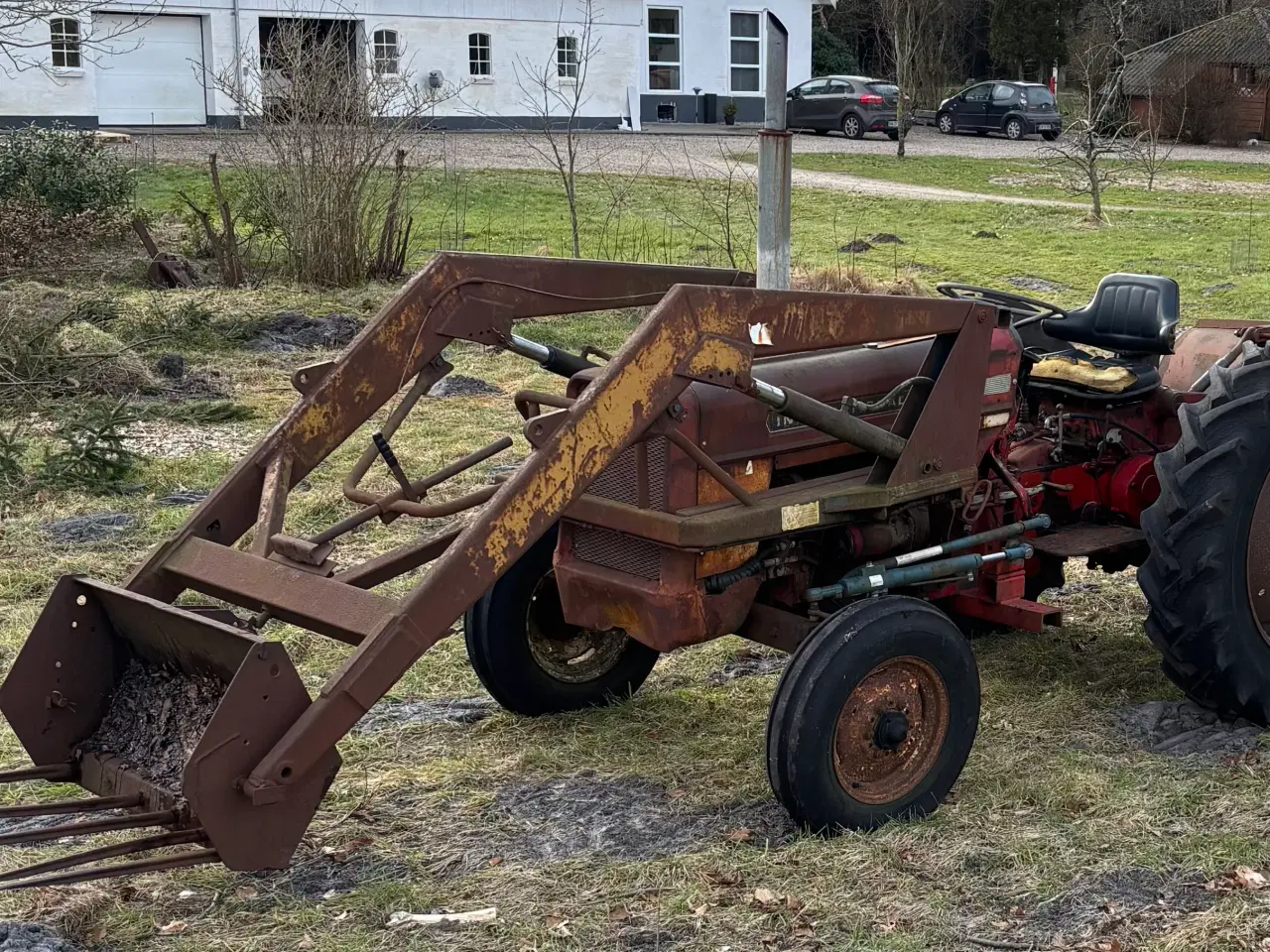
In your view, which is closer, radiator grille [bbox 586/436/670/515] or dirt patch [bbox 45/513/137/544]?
radiator grille [bbox 586/436/670/515]

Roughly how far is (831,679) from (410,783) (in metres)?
1.36

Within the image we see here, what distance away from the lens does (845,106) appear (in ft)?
115

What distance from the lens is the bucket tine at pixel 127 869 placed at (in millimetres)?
3420

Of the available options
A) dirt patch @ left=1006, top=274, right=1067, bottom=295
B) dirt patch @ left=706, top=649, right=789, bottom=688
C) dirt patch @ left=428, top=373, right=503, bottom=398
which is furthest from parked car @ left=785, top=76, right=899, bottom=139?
dirt patch @ left=706, top=649, right=789, bottom=688

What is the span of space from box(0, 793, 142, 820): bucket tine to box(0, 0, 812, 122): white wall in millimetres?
27667

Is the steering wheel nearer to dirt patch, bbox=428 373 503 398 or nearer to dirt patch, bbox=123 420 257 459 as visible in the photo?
dirt patch, bbox=123 420 257 459

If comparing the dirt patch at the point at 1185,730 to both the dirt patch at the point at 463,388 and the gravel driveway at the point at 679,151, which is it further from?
the gravel driveway at the point at 679,151

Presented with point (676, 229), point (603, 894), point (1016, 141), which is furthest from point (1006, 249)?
point (1016, 141)

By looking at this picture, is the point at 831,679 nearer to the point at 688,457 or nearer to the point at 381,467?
the point at 688,457

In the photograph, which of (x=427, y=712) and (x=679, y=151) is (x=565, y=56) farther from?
(x=427, y=712)

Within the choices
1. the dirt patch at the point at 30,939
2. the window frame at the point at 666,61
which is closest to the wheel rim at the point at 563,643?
the dirt patch at the point at 30,939

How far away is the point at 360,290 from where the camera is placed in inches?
536

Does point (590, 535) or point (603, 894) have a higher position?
point (590, 535)

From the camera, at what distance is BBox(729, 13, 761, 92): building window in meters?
38.1
